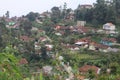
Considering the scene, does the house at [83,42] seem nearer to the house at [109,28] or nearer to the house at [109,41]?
the house at [109,41]

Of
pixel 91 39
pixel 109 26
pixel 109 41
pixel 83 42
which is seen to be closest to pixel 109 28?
pixel 109 26

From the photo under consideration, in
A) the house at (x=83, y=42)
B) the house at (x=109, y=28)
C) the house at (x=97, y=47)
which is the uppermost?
the house at (x=109, y=28)

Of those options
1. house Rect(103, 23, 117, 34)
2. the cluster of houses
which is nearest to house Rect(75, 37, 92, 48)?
the cluster of houses

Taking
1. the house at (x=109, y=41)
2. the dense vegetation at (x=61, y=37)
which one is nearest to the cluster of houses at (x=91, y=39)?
the house at (x=109, y=41)

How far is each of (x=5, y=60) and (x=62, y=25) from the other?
29.6m

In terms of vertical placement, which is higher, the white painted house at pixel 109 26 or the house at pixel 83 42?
the white painted house at pixel 109 26

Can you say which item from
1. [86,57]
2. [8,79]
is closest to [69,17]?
[86,57]

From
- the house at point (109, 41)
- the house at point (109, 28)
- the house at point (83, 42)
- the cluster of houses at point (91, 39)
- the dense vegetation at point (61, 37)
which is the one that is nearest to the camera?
the dense vegetation at point (61, 37)

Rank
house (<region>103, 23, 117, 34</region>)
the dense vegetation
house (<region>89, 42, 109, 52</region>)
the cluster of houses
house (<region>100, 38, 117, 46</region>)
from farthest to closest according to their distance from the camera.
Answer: house (<region>103, 23, 117, 34</region>)
house (<region>100, 38, 117, 46</region>)
the cluster of houses
house (<region>89, 42, 109, 52</region>)
the dense vegetation

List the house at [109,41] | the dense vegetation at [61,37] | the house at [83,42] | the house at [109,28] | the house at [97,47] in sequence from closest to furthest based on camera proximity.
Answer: the dense vegetation at [61,37], the house at [97,47], the house at [83,42], the house at [109,41], the house at [109,28]

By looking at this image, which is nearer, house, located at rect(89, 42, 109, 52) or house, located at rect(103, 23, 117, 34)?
house, located at rect(89, 42, 109, 52)

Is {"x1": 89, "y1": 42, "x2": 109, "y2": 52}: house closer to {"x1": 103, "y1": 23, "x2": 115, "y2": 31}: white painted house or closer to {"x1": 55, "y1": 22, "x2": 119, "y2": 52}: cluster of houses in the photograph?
{"x1": 55, "y1": 22, "x2": 119, "y2": 52}: cluster of houses

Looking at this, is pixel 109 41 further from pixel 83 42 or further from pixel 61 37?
pixel 61 37

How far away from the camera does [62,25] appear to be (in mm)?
31328
